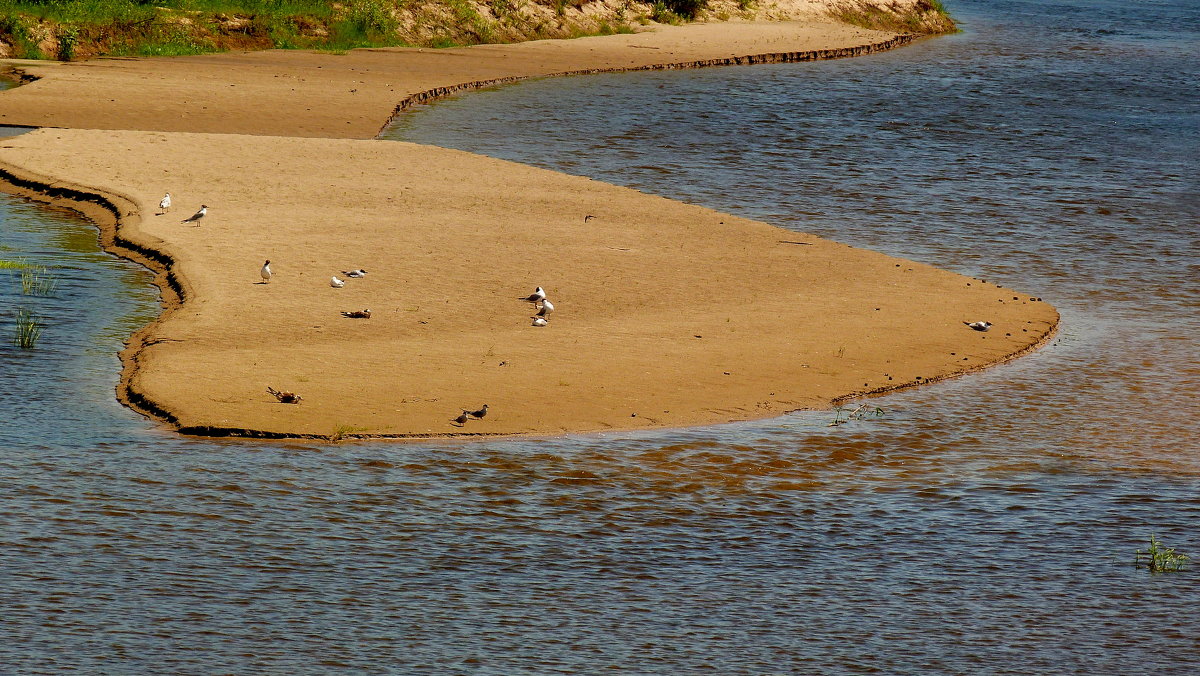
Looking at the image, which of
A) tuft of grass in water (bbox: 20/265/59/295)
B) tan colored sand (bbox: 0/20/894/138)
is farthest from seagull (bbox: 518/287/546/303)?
tan colored sand (bbox: 0/20/894/138)

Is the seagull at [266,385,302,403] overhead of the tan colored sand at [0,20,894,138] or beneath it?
beneath

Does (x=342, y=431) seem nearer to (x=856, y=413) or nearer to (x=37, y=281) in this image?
(x=856, y=413)

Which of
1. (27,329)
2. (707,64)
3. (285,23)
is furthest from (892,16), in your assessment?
(27,329)

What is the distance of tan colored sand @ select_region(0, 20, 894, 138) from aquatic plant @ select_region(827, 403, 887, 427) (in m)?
18.6

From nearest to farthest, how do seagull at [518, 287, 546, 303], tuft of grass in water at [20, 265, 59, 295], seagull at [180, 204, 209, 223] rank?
seagull at [518, 287, 546, 303], tuft of grass in water at [20, 265, 59, 295], seagull at [180, 204, 209, 223]

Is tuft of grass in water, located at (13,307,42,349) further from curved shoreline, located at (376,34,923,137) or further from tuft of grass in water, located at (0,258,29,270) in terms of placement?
curved shoreline, located at (376,34,923,137)

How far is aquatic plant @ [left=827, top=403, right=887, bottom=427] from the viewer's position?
14.3m

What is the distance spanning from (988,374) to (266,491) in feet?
26.8

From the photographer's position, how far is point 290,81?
38219mm

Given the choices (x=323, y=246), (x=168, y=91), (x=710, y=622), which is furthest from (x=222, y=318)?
(x=168, y=91)

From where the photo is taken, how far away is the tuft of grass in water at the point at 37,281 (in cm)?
1775

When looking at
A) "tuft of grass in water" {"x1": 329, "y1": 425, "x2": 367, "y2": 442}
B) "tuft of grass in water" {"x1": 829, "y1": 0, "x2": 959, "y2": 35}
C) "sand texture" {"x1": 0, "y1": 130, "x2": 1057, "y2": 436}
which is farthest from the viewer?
"tuft of grass in water" {"x1": 829, "y1": 0, "x2": 959, "y2": 35}

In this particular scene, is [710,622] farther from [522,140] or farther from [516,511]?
[522,140]

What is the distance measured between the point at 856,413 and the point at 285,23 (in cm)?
3642
